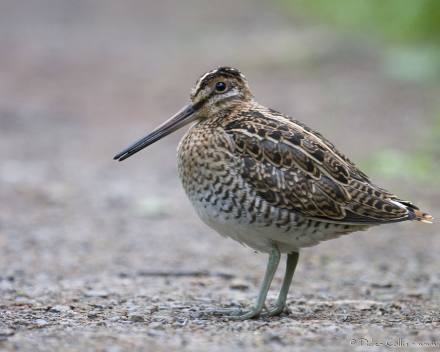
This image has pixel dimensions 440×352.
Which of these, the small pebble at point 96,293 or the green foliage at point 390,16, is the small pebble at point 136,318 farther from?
the green foliage at point 390,16

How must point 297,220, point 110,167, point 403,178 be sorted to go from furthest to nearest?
point 110,167 < point 403,178 < point 297,220

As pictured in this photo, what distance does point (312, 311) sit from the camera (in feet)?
19.2

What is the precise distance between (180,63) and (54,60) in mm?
3440

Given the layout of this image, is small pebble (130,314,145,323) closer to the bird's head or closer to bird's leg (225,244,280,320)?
bird's leg (225,244,280,320)

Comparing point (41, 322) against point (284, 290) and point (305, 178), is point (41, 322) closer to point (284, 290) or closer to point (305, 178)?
point (284, 290)

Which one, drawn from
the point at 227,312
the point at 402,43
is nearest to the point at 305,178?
the point at 227,312

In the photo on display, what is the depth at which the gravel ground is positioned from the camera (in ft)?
16.1

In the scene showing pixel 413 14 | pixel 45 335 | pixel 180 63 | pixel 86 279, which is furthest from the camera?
pixel 180 63

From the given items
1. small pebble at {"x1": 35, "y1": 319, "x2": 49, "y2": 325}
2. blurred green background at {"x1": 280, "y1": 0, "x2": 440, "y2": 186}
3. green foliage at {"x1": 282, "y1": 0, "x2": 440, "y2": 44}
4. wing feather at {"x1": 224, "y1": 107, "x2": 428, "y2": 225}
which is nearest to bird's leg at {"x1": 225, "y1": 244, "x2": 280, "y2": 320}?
wing feather at {"x1": 224, "y1": 107, "x2": 428, "y2": 225}

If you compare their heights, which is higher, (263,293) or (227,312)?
(263,293)

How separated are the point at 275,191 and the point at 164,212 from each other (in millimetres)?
4710

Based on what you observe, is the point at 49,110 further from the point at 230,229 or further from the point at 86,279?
the point at 230,229

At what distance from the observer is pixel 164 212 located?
9898 mm

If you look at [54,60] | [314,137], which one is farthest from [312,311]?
[54,60]
